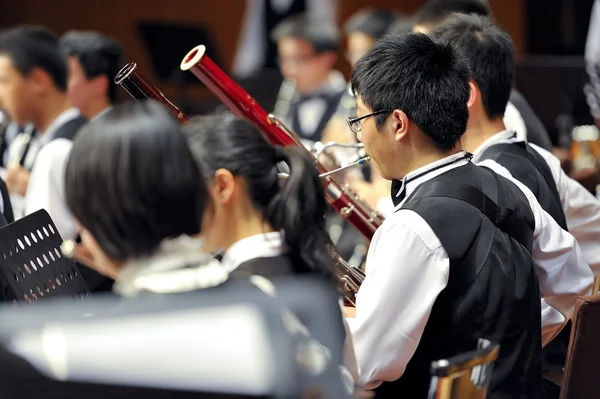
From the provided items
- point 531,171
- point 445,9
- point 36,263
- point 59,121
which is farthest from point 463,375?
point 59,121

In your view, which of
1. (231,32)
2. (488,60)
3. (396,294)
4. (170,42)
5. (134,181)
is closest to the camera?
(134,181)

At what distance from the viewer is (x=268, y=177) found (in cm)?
160

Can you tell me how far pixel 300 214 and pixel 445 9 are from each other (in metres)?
2.00

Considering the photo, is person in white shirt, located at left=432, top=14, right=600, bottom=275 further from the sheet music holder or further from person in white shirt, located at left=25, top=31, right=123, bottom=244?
the sheet music holder

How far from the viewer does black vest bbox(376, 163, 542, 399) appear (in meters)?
1.86

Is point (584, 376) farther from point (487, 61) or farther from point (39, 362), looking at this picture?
point (39, 362)

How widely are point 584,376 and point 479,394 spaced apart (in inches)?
23.9

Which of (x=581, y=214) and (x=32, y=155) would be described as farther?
(x=32, y=155)

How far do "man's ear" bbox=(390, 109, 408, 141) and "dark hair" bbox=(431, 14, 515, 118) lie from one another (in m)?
0.58

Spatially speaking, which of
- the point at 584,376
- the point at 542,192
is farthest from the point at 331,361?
the point at 542,192

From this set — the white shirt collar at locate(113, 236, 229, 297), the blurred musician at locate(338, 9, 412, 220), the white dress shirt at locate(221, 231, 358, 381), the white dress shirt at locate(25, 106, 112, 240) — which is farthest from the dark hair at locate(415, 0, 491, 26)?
the white shirt collar at locate(113, 236, 229, 297)

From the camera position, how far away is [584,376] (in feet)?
6.81

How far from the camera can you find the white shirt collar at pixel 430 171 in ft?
6.47

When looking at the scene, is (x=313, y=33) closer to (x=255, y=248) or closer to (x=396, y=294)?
(x=396, y=294)
